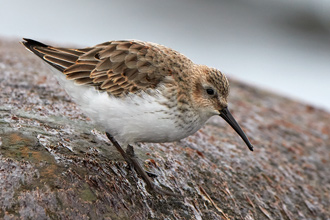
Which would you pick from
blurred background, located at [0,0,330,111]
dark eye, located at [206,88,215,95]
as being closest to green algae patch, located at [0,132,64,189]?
dark eye, located at [206,88,215,95]

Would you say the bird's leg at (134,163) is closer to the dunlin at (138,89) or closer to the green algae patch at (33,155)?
the dunlin at (138,89)

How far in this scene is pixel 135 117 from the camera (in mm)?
4812

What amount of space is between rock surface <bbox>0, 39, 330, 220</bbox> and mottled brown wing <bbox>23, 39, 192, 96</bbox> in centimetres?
69

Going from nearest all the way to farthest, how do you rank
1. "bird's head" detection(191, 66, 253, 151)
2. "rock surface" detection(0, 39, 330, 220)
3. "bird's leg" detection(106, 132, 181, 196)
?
1. "rock surface" detection(0, 39, 330, 220)
2. "bird's leg" detection(106, 132, 181, 196)
3. "bird's head" detection(191, 66, 253, 151)

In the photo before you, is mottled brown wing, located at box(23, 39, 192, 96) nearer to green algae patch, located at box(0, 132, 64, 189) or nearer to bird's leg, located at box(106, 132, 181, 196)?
bird's leg, located at box(106, 132, 181, 196)

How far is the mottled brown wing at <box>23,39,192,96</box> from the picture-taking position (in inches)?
200

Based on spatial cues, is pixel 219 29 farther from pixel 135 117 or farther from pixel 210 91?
pixel 135 117

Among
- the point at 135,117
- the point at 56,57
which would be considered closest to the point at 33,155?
the point at 135,117

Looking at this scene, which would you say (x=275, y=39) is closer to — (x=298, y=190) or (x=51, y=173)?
(x=298, y=190)

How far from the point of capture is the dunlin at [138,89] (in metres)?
4.85

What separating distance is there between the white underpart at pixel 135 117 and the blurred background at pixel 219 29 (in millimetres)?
12390

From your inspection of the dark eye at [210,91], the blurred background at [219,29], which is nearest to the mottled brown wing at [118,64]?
the dark eye at [210,91]

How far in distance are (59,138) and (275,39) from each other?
707 inches

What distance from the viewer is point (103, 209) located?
426 cm
